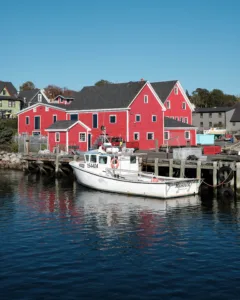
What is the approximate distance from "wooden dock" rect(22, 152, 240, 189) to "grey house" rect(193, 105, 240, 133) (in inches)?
2398

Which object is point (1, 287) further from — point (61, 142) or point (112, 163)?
point (61, 142)

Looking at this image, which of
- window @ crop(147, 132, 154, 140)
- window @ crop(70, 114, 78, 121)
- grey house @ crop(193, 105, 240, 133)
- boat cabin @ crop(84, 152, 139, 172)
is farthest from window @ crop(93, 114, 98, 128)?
grey house @ crop(193, 105, 240, 133)

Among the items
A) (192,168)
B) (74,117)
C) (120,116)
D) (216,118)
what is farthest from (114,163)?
(216,118)

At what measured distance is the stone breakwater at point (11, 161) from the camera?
57.5 m

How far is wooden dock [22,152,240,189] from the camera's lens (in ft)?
109

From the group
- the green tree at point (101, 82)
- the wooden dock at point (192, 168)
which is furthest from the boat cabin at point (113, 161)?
the green tree at point (101, 82)

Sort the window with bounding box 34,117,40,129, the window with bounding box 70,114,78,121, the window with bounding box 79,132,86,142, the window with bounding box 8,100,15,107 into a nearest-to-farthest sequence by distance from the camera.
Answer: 1. the window with bounding box 79,132,86,142
2. the window with bounding box 70,114,78,121
3. the window with bounding box 34,117,40,129
4. the window with bounding box 8,100,15,107

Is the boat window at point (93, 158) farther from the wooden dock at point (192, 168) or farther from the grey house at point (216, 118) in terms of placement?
the grey house at point (216, 118)

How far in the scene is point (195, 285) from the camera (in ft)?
51.0

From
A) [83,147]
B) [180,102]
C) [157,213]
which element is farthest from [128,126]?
[157,213]

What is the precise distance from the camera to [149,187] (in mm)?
32531

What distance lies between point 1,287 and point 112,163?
2225 cm

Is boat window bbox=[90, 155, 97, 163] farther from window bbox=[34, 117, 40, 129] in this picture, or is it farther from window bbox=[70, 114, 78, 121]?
window bbox=[34, 117, 40, 129]

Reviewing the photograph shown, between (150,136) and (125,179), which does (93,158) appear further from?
(150,136)
